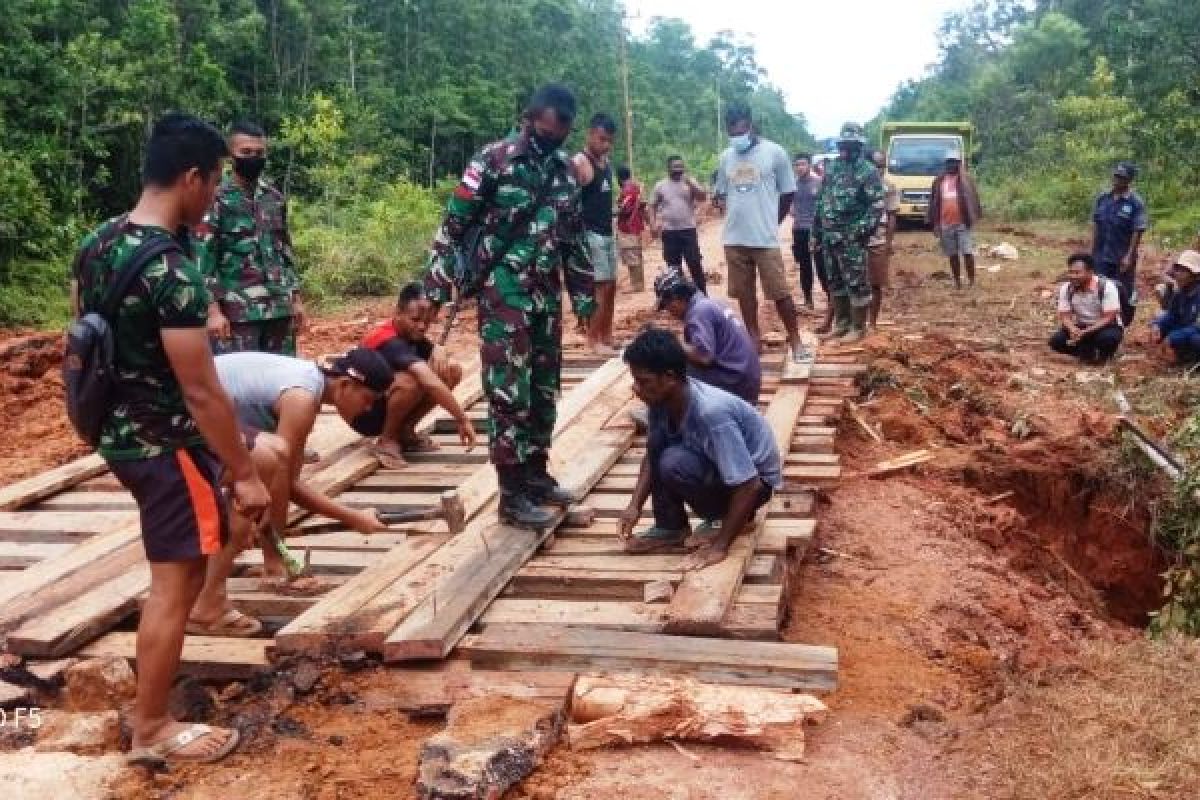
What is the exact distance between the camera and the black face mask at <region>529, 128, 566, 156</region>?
4.34 metres

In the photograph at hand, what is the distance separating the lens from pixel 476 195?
14.3ft

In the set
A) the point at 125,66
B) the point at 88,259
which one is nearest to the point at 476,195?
the point at 88,259

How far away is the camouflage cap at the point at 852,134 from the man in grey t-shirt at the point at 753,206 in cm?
117

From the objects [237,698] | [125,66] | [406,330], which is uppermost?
[125,66]

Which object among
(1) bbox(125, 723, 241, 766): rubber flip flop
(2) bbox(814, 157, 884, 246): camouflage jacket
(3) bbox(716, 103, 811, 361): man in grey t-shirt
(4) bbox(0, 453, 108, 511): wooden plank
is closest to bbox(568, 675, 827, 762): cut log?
(1) bbox(125, 723, 241, 766): rubber flip flop

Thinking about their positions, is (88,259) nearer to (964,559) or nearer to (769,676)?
(769,676)

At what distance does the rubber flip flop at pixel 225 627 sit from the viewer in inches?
144

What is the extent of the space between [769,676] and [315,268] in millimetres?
11439

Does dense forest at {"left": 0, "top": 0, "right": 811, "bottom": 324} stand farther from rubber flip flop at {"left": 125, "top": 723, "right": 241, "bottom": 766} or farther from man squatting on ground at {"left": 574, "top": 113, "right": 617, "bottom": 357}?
rubber flip flop at {"left": 125, "top": 723, "right": 241, "bottom": 766}

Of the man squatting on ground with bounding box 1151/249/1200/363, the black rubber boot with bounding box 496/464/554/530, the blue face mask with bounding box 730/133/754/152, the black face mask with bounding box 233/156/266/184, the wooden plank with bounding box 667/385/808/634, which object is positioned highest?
the blue face mask with bounding box 730/133/754/152

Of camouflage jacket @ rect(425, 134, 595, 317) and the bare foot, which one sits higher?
camouflage jacket @ rect(425, 134, 595, 317)

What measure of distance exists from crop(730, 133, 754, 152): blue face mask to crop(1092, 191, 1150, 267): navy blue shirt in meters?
3.84

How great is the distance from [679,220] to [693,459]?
7104mm

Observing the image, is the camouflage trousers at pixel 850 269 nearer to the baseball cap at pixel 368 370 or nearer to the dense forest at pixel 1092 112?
the baseball cap at pixel 368 370
